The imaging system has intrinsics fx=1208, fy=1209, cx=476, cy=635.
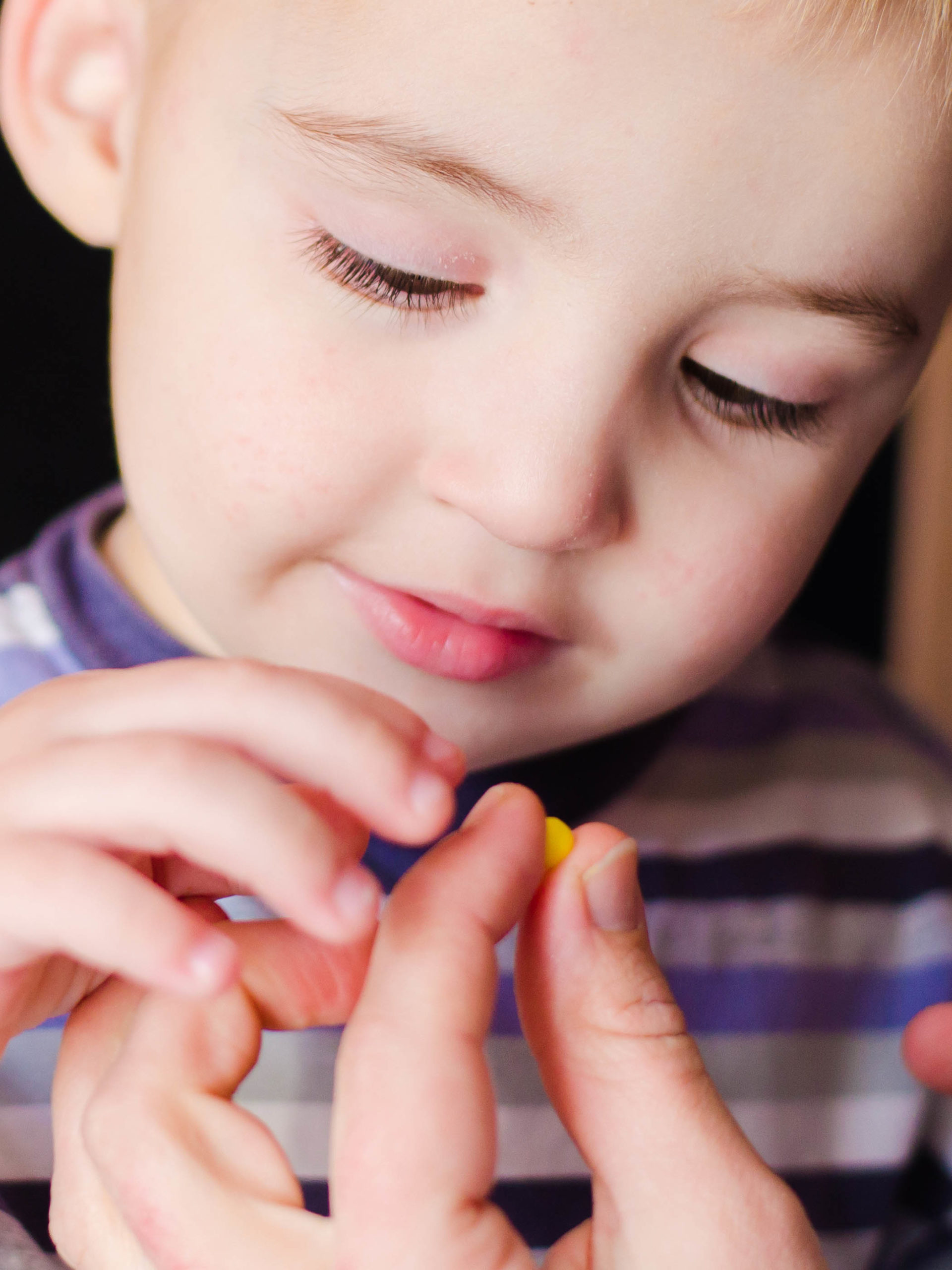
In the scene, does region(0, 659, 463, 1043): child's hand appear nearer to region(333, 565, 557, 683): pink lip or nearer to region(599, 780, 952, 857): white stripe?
region(333, 565, 557, 683): pink lip

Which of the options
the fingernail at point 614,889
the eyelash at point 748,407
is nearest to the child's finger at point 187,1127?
the fingernail at point 614,889

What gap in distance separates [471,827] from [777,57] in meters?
0.34

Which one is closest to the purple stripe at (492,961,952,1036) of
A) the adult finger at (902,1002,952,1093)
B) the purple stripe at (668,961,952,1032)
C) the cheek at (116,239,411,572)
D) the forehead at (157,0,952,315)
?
the purple stripe at (668,961,952,1032)

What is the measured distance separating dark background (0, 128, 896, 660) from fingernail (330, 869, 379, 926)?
0.66m

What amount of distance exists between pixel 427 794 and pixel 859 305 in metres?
0.33

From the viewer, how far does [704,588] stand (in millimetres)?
627

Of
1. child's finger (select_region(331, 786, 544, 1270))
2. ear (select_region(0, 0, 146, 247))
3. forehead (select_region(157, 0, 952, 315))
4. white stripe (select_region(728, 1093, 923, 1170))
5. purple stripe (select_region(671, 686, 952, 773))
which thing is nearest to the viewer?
child's finger (select_region(331, 786, 544, 1270))

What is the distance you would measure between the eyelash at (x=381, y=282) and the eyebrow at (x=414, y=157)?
0.14ft

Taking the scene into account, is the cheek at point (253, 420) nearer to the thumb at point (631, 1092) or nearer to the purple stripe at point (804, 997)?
the thumb at point (631, 1092)

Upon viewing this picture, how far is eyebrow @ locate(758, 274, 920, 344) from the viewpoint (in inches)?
21.7

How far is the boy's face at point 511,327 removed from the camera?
50cm

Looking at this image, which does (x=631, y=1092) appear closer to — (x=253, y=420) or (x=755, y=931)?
(x=253, y=420)

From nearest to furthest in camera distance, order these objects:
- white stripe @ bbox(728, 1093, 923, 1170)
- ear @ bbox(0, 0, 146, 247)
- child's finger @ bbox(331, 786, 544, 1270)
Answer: child's finger @ bbox(331, 786, 544, 1270) < ear @ bbox(0, 0, 146, 247) < white stripe @ bbox(728, 1093, 923, 1170)

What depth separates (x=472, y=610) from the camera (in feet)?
2.00
